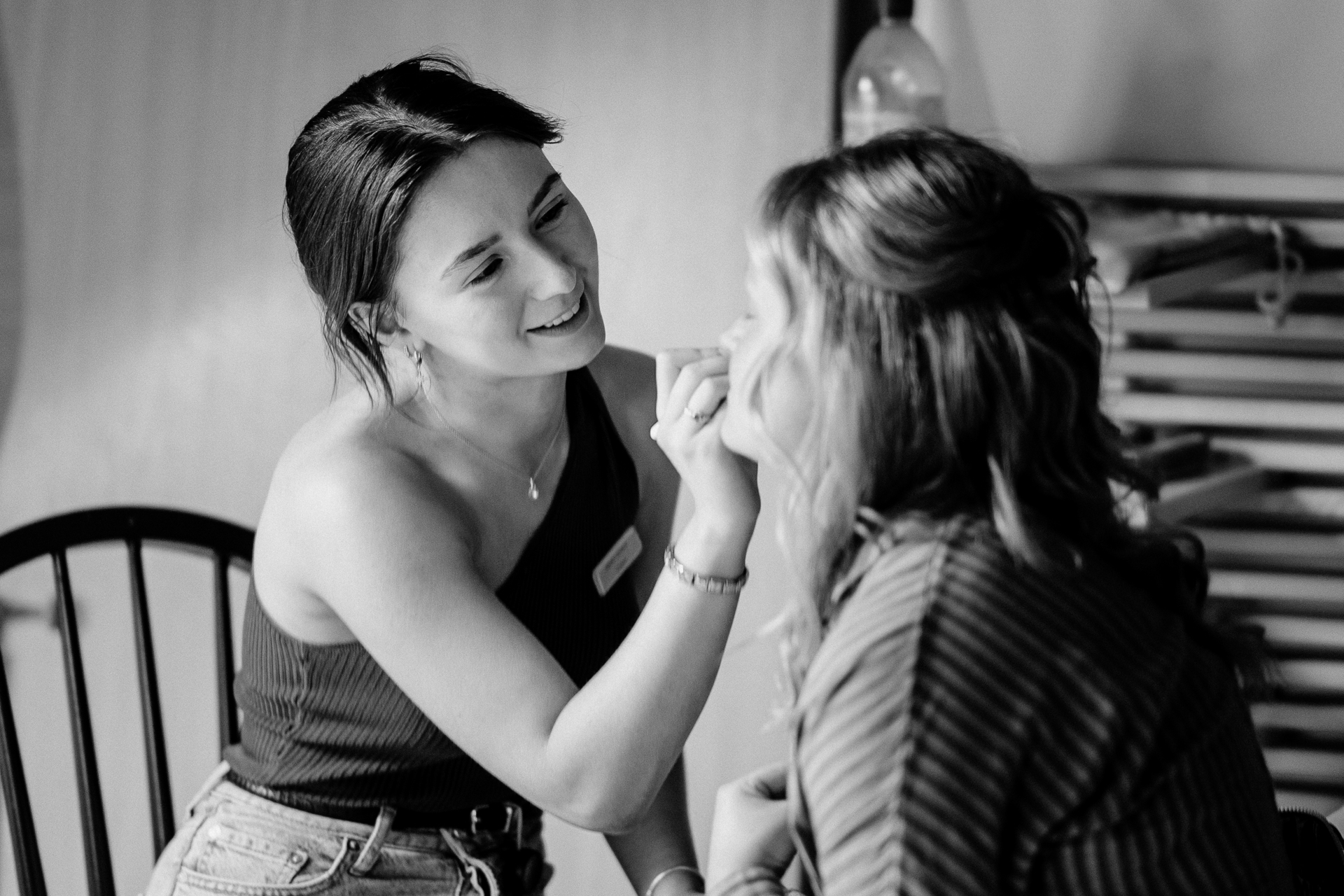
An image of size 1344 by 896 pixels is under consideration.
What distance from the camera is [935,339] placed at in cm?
94

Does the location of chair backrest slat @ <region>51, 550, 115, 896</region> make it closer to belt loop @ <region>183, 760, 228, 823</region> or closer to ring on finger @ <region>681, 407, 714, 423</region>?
belt loop @ <region>183, 760, 228, 823</region>

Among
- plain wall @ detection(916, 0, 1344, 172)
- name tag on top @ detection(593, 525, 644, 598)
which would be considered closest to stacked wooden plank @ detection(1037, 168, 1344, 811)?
plain wall @ detection(916, 0, 1344, 172)

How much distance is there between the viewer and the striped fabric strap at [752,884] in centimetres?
106

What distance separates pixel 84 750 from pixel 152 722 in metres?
0.10

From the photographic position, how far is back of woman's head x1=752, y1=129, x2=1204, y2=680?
94 cm

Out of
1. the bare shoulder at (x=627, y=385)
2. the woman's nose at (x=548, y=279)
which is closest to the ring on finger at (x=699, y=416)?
the woman's nose at (x=548, y=279)

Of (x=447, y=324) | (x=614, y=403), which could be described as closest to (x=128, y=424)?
(x=614, y=403)

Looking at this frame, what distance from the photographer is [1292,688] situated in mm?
2193

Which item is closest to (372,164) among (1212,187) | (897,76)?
(897,76)

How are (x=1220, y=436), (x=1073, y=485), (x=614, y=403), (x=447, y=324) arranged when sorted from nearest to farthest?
1. (x=1073, y=485)
2. (x=447, y=324)
3. (x=614, y=403)
4. (x=1220, y=436)

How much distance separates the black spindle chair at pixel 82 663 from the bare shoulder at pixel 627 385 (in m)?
0.47

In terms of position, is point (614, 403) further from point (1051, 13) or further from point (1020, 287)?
point (1051, 13)

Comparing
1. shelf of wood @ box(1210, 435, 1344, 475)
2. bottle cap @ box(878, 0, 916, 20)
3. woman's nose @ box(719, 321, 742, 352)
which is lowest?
shelf of wood @ box(1210, 435, 1344, 475)

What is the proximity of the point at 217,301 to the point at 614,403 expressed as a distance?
3.93 ft
